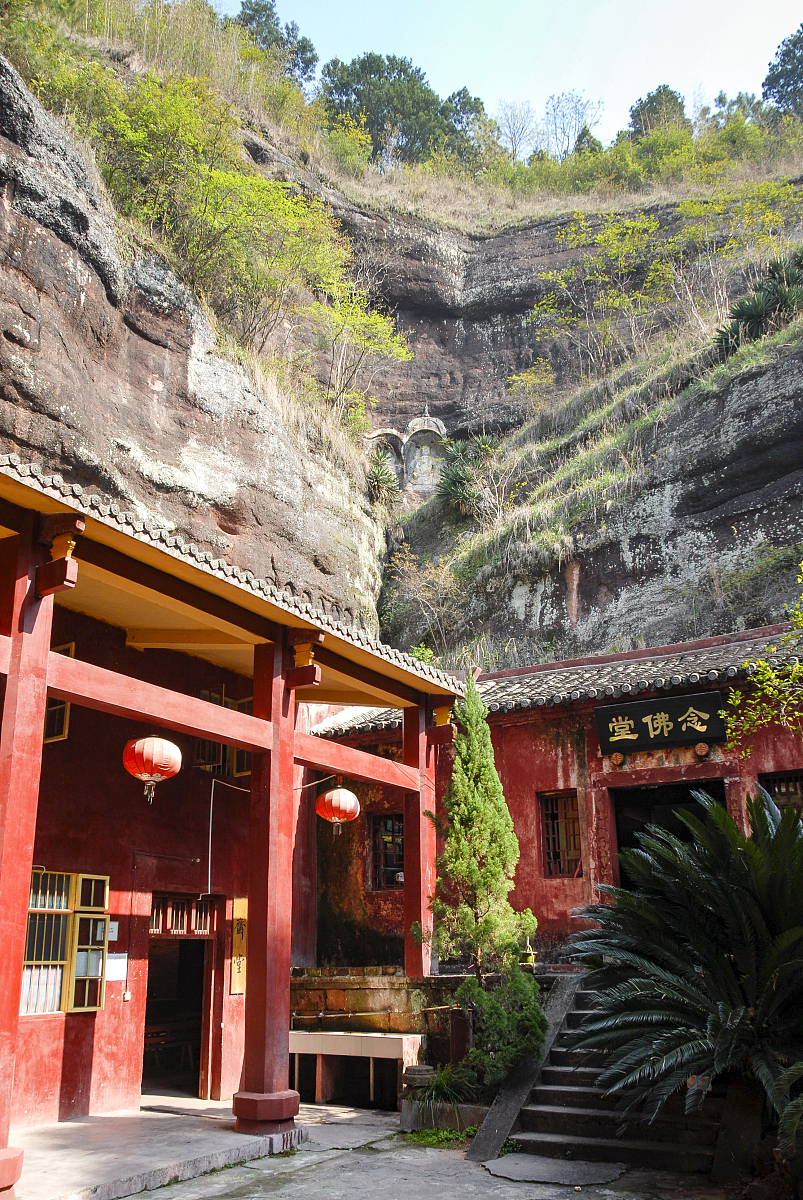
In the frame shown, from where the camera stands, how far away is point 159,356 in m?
16.5

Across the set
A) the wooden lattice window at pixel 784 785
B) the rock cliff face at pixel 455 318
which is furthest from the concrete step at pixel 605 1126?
the rock cliff face at pixel 455 318

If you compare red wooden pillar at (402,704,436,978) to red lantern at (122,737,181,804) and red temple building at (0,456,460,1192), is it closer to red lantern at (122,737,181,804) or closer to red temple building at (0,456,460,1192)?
red temple building at (0,456,460,1192)

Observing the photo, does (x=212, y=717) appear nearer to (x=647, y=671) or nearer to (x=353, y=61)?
(x=647, y=671)

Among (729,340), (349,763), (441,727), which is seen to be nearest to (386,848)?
(441,727)

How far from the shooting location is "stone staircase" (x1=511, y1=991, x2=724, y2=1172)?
7465mm

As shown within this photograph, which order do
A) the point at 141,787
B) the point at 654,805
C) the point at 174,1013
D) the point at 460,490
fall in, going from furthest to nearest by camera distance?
1. the point at 460,490
2. the point at 174,1013
3. the point at 654,805
4. the point at 141,787

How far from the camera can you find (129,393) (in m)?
Answer: 15.6

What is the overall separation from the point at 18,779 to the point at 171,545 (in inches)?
89.9

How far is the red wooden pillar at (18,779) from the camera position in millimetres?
6004

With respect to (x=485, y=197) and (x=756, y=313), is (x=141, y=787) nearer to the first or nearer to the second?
(x=756, y=313)

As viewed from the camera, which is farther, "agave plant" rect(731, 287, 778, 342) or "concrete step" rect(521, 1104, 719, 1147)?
"agave plant" rect(731, 287, 778, 342)

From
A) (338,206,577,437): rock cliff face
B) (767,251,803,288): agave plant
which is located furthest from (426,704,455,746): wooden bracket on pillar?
(338,206,577,437): rock cliff face

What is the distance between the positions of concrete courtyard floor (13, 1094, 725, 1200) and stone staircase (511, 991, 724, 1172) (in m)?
0.23

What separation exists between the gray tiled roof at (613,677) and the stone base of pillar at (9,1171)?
8.45 meters
